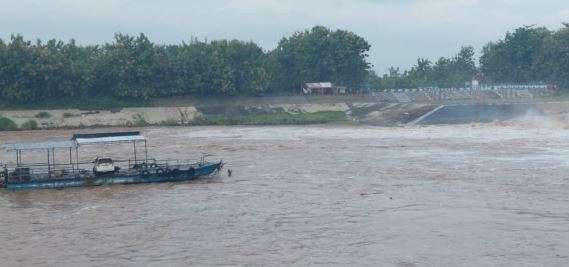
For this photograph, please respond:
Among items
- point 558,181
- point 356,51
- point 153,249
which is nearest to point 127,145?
point 558,181

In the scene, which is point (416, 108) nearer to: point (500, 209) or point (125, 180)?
point (125, 180)

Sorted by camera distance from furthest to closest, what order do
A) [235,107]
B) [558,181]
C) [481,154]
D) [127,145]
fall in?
[235,107] → [127,145] → [481,154] → [558,181]

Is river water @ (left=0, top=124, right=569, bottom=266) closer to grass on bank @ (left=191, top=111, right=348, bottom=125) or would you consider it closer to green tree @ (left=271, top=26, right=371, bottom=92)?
grass on bank @ (left=191, top=111, right=348, bottom=125)

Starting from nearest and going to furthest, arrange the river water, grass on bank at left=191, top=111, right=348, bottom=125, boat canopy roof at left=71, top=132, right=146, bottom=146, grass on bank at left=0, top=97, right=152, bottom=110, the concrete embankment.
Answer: the river water, boat canopy roof at left=71, top=132, right=146, bottom=146, the concrete embankment, grass on bank at left=0, top=97, right=152, bottom=110, grass on bank at left=191, top=111, right=348, bottom=125

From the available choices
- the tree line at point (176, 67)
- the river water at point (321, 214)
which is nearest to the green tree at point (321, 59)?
the tree line at point (176, 67)

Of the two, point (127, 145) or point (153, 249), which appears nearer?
point (153, 249)

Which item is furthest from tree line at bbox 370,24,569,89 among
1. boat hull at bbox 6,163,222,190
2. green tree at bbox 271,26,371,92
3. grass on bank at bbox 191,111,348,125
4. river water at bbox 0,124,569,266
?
boat hull at bbox 6,163,222,190

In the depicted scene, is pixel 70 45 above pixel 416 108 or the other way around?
above

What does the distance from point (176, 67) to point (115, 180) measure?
1534 inches

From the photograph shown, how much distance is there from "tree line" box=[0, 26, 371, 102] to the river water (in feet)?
82.3

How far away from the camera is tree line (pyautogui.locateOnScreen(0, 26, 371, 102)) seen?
207 feet

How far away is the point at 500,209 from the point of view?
23172 millimetres

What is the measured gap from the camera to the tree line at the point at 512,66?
7962 cm

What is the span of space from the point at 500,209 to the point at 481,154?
14.4 metres
